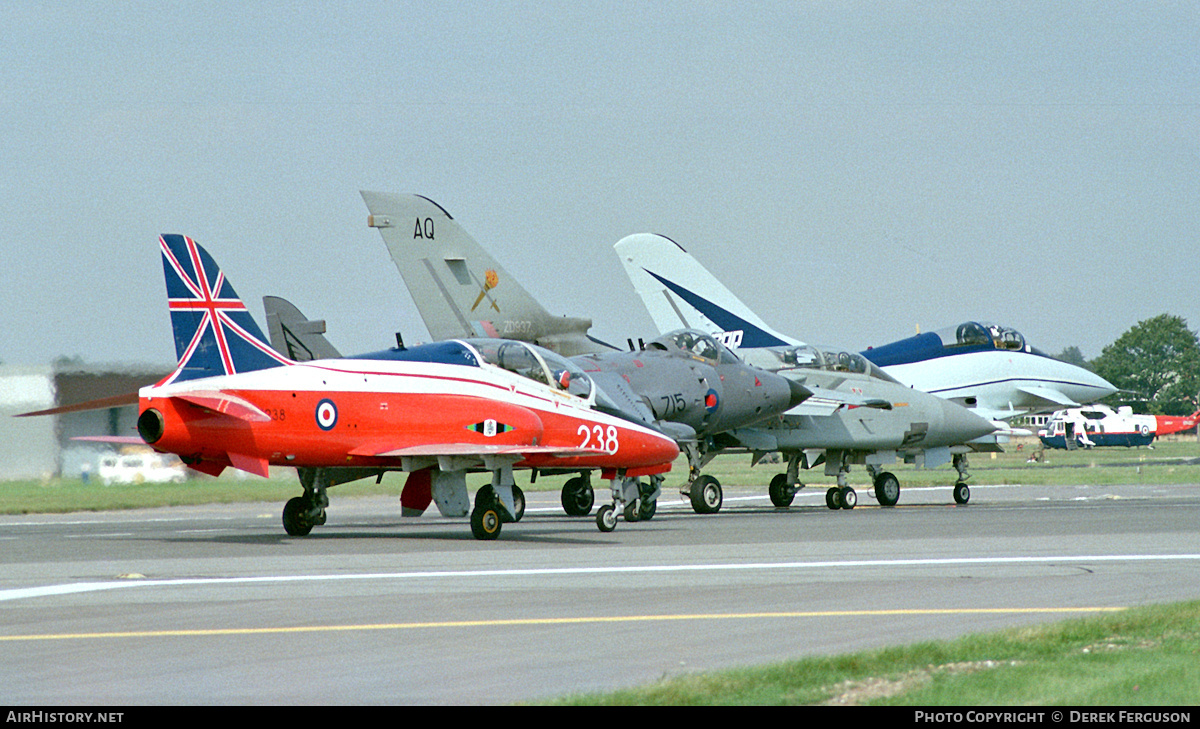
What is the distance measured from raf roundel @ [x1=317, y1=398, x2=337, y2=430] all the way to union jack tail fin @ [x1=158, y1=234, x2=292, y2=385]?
996mm

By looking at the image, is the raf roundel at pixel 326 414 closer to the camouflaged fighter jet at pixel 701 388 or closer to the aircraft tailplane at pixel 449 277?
the camouflaged fighter jet at pixel 701 388

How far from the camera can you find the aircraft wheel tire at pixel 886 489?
28150mm

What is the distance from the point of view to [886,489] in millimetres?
28234

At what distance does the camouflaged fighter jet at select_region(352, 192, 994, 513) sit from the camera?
947 inches

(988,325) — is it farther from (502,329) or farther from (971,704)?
(971,704)

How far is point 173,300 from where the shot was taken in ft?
54.4

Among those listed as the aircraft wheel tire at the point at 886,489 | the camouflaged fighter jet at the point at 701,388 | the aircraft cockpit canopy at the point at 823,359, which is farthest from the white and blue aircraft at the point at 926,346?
the aircraft wheel tire at the point at 886,489

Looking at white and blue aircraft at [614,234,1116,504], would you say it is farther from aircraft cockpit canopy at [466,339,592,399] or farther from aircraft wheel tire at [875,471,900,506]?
aircraft cockpit canopy at [466,339,592,399]

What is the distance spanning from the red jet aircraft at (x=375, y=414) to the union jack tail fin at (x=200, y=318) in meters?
0.02

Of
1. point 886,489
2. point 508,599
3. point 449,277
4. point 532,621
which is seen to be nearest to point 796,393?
point 886,489

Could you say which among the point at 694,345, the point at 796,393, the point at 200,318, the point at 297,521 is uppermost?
the point at 694,345

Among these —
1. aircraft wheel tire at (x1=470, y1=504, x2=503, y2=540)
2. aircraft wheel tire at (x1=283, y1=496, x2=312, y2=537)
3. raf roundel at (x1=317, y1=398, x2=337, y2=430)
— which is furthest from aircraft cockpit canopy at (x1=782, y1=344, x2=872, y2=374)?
raf roundel at (x1=317, y1=398, x2=337, y2=430)

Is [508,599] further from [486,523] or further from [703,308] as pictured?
[703,308]

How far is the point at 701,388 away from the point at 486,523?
759cm
